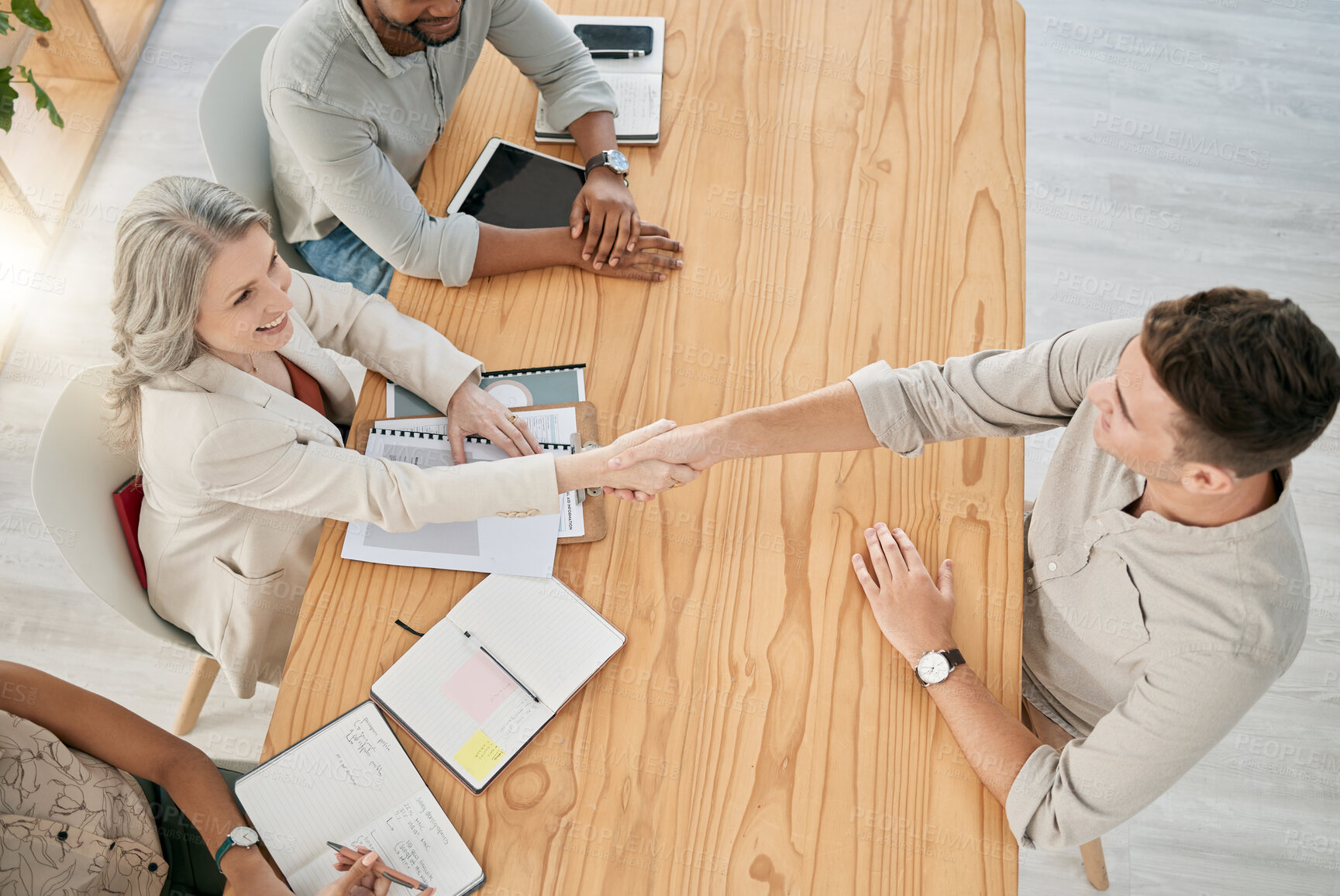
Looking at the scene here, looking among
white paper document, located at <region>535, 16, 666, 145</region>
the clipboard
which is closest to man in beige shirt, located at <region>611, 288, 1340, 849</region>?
the clipboard

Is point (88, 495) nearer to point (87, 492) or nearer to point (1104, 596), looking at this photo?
point (87, 492)

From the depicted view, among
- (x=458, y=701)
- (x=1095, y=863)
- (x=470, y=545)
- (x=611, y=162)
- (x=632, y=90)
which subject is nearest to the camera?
(x=458, y=701)

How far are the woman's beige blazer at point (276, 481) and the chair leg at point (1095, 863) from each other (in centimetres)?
140

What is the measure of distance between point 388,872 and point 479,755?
18 cm

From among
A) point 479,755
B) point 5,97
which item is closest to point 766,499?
point 479,755

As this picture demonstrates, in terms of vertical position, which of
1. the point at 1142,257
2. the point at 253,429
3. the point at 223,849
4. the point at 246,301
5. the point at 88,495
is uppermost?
the point at 246,301

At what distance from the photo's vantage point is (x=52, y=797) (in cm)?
133

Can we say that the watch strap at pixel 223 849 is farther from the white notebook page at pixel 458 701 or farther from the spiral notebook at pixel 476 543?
the spiral notebook at pixel 476 543

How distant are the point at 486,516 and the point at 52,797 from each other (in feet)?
2.51

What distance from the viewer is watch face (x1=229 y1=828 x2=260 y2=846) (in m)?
1.17

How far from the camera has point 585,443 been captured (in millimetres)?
1436

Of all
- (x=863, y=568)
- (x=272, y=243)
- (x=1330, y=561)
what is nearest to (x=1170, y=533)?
(x=863, y=568)

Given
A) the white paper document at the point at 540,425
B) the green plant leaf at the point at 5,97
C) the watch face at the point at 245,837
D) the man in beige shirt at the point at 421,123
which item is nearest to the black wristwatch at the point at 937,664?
the white paper document at the point at 540,425

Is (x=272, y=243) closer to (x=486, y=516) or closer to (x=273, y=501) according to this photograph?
(x=273, y=501)
